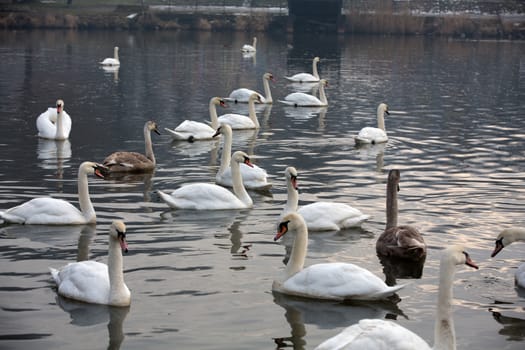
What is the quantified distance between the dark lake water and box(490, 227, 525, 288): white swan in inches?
8.1

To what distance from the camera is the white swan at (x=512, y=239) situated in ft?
38.5

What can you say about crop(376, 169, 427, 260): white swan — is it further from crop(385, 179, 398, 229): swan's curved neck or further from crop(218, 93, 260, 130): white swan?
crop(218, 93, 260, 130): white swan

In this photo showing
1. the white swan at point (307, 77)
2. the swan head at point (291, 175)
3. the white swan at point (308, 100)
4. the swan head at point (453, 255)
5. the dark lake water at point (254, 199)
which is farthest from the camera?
the white swan at point (307, 77)

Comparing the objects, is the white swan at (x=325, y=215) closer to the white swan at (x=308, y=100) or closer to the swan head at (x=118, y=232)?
the swan head at (x=118, y=232)

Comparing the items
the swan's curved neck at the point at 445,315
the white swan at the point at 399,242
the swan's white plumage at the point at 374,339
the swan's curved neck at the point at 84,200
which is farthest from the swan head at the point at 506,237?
the swan's curved neck at the point at 84,200

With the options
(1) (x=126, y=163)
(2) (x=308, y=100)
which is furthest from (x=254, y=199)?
(2) (x=308, y=100)

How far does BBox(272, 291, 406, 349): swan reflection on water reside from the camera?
10664mm

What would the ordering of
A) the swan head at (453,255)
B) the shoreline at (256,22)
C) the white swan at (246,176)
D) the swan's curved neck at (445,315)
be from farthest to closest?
the shoreline at (256,22), the white swan at (246,176), the swan head at (453,255), the swan's curved neck at (445,315)

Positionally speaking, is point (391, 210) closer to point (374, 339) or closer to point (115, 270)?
point (115, 270)

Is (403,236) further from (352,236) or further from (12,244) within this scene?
(12,244)

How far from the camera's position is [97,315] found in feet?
35.3

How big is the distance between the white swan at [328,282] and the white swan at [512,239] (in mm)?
1548

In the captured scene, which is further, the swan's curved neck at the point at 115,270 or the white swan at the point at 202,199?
the white swan at the point at 202,199

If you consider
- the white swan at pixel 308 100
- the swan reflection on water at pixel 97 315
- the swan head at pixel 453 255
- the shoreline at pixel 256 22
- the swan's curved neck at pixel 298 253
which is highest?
the shoreline at pixel 256 22
